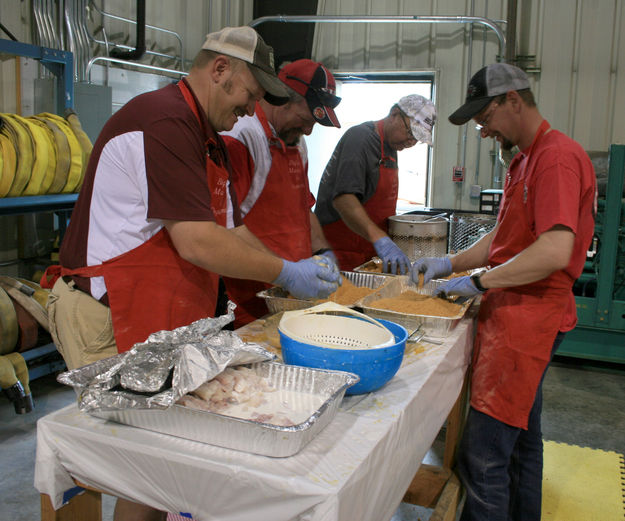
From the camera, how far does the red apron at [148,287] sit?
1595 mm

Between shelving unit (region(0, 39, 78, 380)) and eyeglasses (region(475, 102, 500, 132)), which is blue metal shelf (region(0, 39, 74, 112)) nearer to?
shelving unit (region(0, 39, 78, 380))

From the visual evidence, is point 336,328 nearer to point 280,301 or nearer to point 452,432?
point 280,301

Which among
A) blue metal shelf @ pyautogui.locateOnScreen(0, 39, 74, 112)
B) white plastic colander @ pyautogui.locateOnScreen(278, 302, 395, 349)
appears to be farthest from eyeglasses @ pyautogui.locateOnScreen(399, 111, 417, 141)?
blue metal shelf @ pyautogui.locateOnScreen(0, 39, 74, 112)

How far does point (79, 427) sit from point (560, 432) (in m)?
3.12

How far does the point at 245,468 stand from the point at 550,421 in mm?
3111

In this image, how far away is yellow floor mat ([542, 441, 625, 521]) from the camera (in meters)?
2.63

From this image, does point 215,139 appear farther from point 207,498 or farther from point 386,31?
point 386,31

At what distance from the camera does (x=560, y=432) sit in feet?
11.4

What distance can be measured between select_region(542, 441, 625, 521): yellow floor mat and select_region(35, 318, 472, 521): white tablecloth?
1737mm

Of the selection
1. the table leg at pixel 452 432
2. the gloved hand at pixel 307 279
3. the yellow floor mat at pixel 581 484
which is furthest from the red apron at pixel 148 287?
the yellow floor mat at pixel 581 484

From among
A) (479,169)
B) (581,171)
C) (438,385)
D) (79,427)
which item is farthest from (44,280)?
(479,169)

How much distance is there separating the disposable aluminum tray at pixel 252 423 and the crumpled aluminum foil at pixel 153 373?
5 cm

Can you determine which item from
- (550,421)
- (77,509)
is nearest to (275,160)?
(77,509)

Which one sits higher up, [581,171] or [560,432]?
[581,171]
